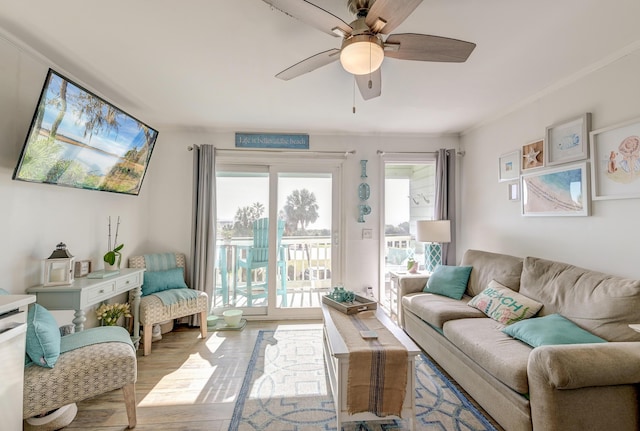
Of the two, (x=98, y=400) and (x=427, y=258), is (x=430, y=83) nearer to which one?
(x=427, y=258)

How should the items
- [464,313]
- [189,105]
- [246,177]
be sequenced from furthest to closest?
[246,177] → [189,105] → [464,313]

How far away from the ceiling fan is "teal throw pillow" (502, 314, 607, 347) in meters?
1.73

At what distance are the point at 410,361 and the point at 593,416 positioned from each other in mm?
872

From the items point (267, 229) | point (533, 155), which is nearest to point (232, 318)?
point (267, 229)

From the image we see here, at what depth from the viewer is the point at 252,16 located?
1.62 metres

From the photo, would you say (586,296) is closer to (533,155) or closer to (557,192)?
(557,192)

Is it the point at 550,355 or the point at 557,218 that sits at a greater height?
the point at 557,218

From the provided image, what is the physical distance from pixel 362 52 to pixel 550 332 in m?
1.99

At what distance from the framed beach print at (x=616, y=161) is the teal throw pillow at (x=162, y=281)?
3969 millimetres

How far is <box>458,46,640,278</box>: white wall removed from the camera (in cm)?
194

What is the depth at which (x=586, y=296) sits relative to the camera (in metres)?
1.88

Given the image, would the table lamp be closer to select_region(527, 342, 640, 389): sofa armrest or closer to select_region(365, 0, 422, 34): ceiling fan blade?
select_region(527, 342, 640, 389): sofa armrest

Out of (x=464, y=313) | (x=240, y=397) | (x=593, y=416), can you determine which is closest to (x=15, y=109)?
(x=240, y=397)

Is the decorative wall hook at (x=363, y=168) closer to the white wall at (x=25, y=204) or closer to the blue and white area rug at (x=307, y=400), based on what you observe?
the blue and white area rug at (x=307, y=400)
